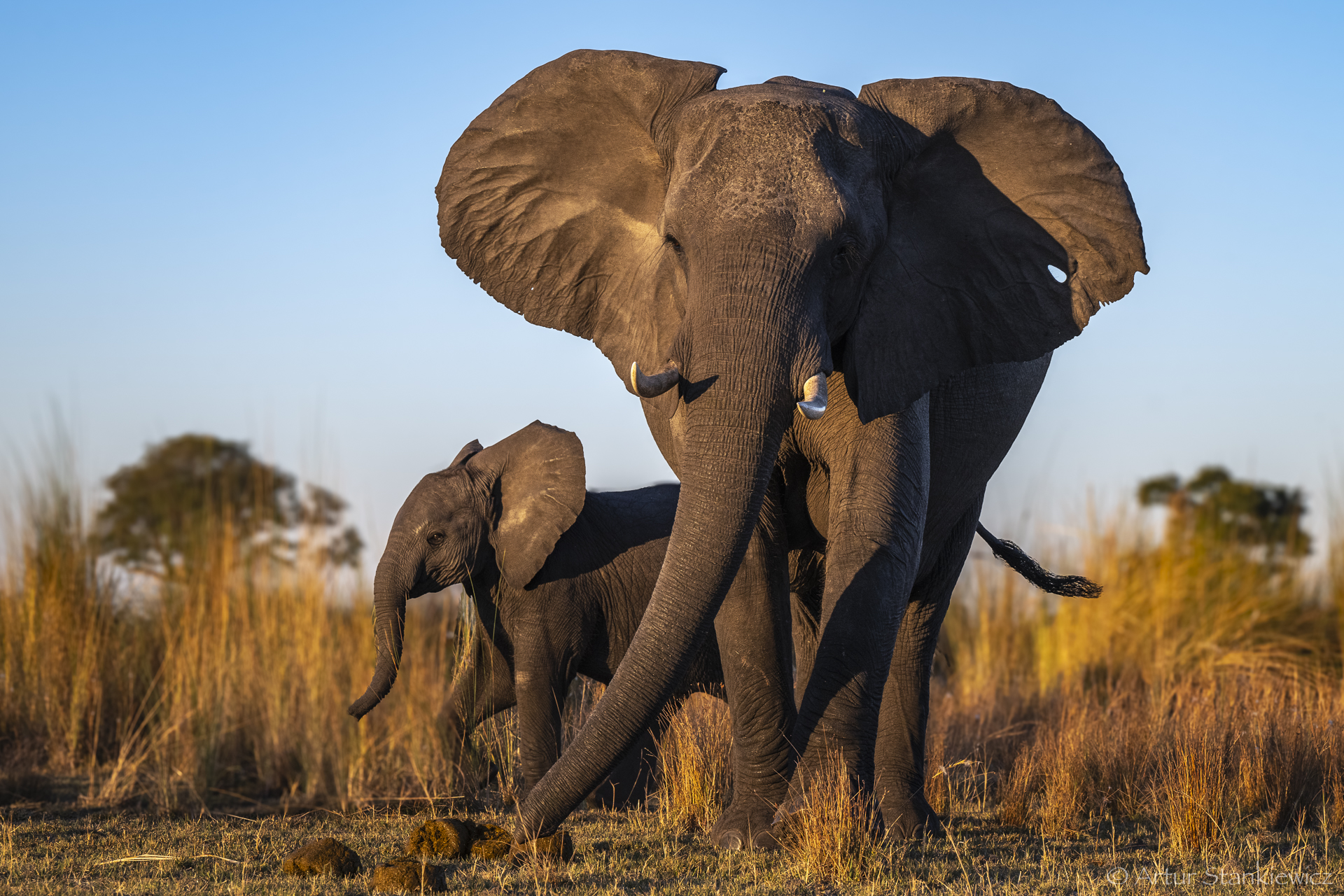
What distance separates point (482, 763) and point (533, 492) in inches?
57.1

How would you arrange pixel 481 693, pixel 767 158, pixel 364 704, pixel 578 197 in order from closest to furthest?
pixel 767 158 < pixel 578 197 < pixel 364 704 < pixel 481 693

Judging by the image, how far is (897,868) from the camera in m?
4.40

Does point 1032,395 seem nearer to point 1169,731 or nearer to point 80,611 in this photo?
point 1169,731

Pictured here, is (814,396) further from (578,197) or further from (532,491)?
(532,491)

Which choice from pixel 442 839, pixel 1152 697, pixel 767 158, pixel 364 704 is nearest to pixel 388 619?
pixel 364 704

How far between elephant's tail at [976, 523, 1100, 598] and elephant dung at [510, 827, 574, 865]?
3.51 metres

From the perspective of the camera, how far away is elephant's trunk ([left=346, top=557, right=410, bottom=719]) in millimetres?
6855

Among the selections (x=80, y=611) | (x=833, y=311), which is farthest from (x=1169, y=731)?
(x=80, y=611)

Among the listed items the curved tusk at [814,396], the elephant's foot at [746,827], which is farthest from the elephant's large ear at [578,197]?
the elephant's foot at [746,827]

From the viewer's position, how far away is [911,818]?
558 centimetres

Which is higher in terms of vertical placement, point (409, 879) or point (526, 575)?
point (526, 575)

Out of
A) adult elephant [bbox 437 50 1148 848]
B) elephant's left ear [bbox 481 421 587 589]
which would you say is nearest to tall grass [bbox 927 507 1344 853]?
adult elephant [bbox 437 50 1148 848]

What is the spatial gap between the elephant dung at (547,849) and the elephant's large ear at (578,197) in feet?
5.19

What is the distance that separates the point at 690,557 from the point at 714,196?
113 centimetres
